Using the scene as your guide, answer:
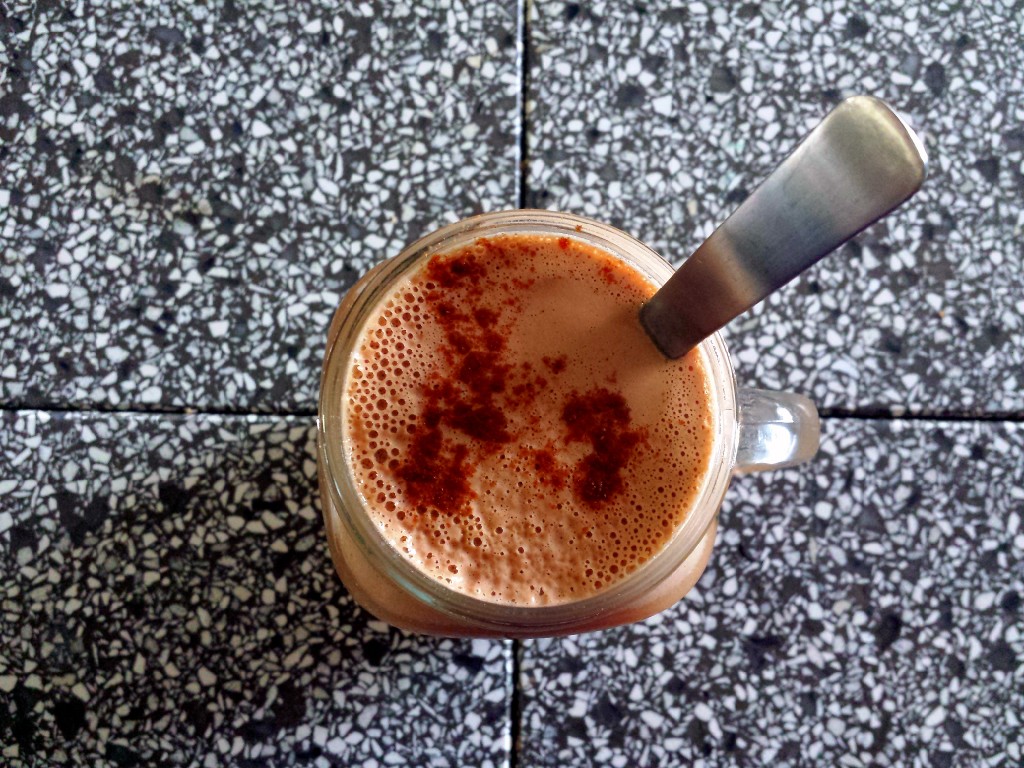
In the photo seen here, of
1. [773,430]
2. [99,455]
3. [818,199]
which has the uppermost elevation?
[818,199]

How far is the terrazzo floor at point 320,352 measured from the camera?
2.36 feet

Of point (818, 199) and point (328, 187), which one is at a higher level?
point (818, 199)

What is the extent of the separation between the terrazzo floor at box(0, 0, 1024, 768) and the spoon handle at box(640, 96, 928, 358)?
0.31 m

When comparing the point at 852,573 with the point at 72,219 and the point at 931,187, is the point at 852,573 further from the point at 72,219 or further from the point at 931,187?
the point at 72,219

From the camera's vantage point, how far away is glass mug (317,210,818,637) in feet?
1.93

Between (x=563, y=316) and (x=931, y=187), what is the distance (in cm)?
38

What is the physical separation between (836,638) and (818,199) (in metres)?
0.46

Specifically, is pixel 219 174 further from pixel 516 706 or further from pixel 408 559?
pixel 516 706

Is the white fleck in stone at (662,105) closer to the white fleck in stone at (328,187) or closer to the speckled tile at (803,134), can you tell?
the speckled tile at (803,134)

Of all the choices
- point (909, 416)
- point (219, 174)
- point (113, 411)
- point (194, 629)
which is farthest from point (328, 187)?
point (909, 416)

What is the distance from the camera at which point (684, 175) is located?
2.54 feet

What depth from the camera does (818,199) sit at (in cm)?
40

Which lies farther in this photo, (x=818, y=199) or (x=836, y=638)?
(x=836, y=638)

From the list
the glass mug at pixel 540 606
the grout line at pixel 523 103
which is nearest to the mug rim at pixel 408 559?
the glass mug at pixel 540 606
